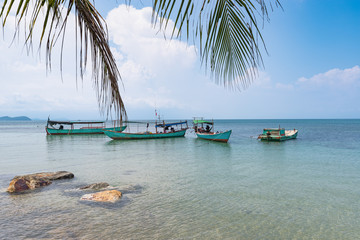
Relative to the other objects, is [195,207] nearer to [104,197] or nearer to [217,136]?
[104,197]

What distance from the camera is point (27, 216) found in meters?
7.04

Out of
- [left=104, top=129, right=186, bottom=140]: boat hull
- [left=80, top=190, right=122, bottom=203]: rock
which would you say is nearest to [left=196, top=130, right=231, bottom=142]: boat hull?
[left=104, top=129, right=186, bottom=140]: boat hull

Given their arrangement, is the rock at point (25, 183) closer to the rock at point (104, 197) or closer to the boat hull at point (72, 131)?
the rock at point (104, 197)

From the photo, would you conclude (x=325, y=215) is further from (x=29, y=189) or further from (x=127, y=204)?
(x=29, y=189)

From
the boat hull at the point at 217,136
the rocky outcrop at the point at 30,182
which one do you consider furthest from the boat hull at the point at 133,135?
the rocky outcrop at the point at 30,182

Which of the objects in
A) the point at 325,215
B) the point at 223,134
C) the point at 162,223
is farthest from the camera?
the point at 223,134

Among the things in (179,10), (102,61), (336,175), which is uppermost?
(179,10)

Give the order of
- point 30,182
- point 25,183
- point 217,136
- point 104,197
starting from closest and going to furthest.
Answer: point 104,197 → point 25,183 → point 30,182 → point 217,136

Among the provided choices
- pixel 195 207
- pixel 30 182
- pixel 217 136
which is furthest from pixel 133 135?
pixel 195 207

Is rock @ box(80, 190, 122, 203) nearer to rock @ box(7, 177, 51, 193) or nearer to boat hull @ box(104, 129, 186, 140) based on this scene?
rock @ box(7, 177, 51, 193)

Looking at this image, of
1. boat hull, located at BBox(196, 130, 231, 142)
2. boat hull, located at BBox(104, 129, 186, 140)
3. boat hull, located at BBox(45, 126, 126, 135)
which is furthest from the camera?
boat hull, located at BBox(45, 126, 126, 135)

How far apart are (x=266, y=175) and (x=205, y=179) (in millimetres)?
3613

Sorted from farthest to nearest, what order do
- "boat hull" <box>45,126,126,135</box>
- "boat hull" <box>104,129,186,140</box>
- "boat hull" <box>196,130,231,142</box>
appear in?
"boat hull" <box>45,126,126,135</box>, "boat hull" <box>104,129,186,140</box>, "boat hull" <box>196,130,231,142</box>

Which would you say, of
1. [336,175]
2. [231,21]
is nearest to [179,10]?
[231,21]
